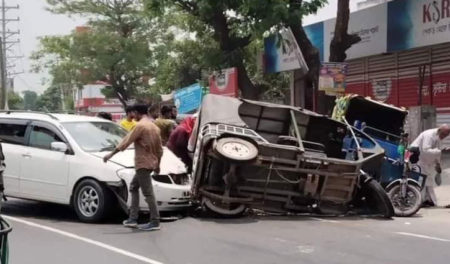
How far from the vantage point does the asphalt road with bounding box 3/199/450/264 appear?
24.3 feet

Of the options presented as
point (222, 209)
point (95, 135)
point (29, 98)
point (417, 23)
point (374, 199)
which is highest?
point (29, 98)

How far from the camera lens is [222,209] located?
33.3 ft

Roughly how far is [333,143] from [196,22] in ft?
42.8

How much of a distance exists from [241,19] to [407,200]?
8.91 metres

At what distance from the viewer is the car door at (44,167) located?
32.9ft

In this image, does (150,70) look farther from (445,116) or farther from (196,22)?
(445,116)

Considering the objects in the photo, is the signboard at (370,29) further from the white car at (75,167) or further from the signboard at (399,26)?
the white car at (75,167)

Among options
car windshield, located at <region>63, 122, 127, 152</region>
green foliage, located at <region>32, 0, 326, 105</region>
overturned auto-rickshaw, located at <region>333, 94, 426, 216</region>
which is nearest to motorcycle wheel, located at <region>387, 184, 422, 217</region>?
overturned auto-rickshaw, located at <region>333, 94, 426, 216</region>

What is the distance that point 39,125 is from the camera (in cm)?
1059

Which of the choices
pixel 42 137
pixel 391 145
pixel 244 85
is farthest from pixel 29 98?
pixel 391 145

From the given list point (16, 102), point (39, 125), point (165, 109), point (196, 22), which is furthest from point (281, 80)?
point (16, 102)

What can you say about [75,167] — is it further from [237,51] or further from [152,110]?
[237,51]

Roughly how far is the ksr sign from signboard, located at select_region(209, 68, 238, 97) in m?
6.52

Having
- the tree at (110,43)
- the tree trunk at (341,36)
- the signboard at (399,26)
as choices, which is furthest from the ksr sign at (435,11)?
the tree at (110,43)
